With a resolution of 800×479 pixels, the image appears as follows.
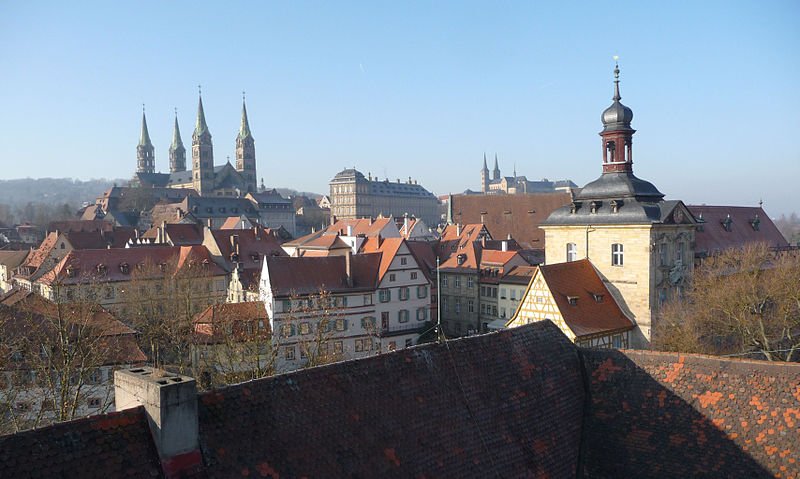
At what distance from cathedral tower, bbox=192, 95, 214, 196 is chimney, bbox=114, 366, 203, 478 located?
154901 millimetres

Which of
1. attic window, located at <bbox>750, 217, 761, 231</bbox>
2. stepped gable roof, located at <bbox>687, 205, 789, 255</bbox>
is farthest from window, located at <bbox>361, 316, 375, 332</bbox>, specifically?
attic window, located at <bbox>750, 217, 761, 231</bbox>

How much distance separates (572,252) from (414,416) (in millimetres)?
28457

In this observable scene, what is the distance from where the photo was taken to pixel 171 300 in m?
44.6

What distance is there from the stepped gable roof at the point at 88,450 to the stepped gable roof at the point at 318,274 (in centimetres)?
3128

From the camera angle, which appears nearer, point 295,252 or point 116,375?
point 116,375

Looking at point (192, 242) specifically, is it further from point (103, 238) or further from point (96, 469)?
point (96, 469)

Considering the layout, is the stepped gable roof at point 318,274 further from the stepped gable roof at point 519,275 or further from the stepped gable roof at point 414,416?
the stepped gable roof at point 414,416

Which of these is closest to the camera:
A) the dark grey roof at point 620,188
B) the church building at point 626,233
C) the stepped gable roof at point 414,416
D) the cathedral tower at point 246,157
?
the stepped gable roof at point 414,416

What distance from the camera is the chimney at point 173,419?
834 centimetres

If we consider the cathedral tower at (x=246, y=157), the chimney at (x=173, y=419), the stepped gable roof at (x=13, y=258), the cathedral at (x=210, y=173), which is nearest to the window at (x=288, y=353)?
the chimney at (x=173, y=419)

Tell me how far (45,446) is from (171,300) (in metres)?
38.4

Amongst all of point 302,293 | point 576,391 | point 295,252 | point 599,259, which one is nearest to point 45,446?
point 576,391

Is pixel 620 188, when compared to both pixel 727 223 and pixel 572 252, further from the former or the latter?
pixel 727 223

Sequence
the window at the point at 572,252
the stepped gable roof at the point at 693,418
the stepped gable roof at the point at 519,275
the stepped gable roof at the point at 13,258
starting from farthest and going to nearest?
the stepped gable roof at the point at 13,258 → the stepped gable roof at the point at 519,275 → the window at the point at 572,252 → the stepped gable roof at the point at 693,418
